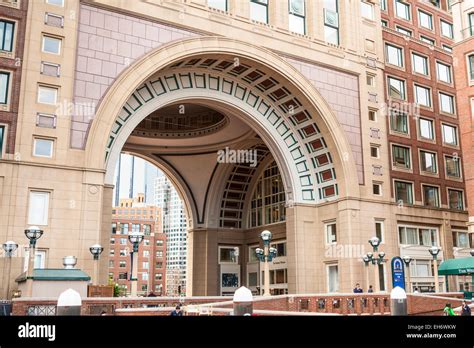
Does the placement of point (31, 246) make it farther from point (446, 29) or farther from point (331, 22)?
point (446, 29)

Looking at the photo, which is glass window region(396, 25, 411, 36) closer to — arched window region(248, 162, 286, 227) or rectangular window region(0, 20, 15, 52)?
arched window region(248, 162, 286, 227)

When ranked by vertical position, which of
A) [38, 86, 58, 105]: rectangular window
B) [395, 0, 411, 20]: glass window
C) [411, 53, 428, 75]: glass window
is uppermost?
[395, 0, 411, 20]: glass window

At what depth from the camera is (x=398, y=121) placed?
4406 centimetres

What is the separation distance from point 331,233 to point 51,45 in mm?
22853

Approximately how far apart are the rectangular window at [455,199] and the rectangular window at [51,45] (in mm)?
33846

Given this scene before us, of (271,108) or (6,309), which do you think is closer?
(6,309)

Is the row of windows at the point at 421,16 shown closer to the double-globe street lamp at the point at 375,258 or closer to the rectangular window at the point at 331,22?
the rectangular window at the point at 331,22

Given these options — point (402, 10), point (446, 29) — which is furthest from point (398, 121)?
point (446, 29)

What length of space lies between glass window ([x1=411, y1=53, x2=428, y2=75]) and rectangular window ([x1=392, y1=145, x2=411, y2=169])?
791 cm

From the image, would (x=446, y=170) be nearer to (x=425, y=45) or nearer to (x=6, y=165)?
(x=425, y=45)

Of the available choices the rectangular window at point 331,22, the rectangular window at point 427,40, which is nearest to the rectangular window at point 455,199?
the rectangular window at point 427,40

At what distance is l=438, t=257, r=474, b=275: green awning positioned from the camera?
1359 inches

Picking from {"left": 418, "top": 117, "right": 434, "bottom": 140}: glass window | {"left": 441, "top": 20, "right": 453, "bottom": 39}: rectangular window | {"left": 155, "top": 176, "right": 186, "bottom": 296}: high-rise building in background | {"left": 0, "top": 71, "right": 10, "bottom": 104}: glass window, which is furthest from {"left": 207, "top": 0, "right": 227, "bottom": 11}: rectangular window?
A: {"left": 155, "top": 176, "right": 186, "bottom": 296}: high-rise building in background

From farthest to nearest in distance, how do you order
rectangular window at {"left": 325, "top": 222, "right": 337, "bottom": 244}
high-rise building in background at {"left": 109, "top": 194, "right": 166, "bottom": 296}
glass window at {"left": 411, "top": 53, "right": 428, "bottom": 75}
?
high-rise building in background at {"left": 109, "top": 194, "right": 166, "bottom": 296}, glass window at {"left": 411, "top": 53, "right": 428, "bottom": 75}, rectangular window at {"left": 325, "top": 222, "right": 337, "bottom": 244}
